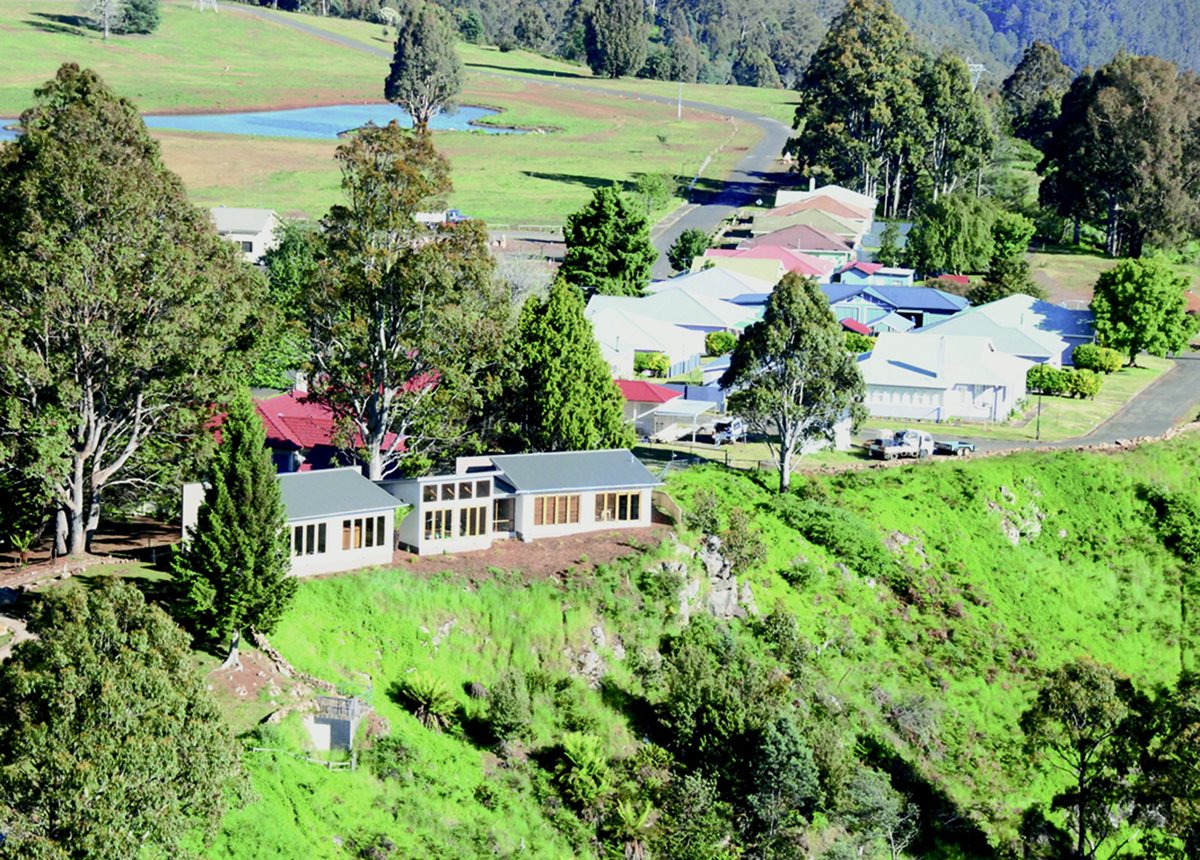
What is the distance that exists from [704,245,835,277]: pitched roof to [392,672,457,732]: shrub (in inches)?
2440

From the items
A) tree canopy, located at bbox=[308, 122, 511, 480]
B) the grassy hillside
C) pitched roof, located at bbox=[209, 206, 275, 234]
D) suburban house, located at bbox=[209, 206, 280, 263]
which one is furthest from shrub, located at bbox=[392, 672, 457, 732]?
pitched roof, located at bbox=[209, 206, 275, 234]

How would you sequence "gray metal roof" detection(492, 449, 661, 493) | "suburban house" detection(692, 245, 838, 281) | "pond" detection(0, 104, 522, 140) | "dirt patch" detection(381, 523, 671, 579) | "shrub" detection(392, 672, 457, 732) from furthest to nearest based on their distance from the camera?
"pond" detection(0, 104, 522, 140), "suburban house" detection(692, 245, 838, 281), "gray metal roof" detection(492, 449, 661, 493), "dirt patch" detection(381, 523, 671, 579), "shrub" detection(392, 672, 457, 732)

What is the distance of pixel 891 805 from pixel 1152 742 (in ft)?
24.2

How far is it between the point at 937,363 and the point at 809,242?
3695 cm

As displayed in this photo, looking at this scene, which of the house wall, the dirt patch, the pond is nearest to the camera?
the dirt patch

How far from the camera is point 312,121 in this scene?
536 ft

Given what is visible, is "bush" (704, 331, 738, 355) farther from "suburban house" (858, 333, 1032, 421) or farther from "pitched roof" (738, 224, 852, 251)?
"pitched roof" (738, 224, 852, 251)

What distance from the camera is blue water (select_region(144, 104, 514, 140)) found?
502 feet

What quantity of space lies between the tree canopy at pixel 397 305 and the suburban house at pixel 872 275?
50.6 m

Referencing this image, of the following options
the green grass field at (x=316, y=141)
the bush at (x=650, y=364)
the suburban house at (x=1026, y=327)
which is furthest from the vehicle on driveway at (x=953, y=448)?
the green grass field at (x=316, y=141)

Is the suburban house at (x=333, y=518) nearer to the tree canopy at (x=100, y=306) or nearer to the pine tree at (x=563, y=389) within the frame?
the tree canopy at (x=100, y=306)

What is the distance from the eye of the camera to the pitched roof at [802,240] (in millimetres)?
112062

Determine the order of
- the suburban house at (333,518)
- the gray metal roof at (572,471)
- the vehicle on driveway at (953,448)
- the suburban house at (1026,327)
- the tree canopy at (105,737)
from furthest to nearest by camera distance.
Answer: the suburban house at (1026,327)
the vehicle on driveway at (953,448)
the gray metal roof at (572,471)
the suburban house at (333,518)
the tree canopy at (105,737)

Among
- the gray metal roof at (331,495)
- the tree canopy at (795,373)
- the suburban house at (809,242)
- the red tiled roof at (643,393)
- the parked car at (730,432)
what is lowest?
the parked car at (730,432)
